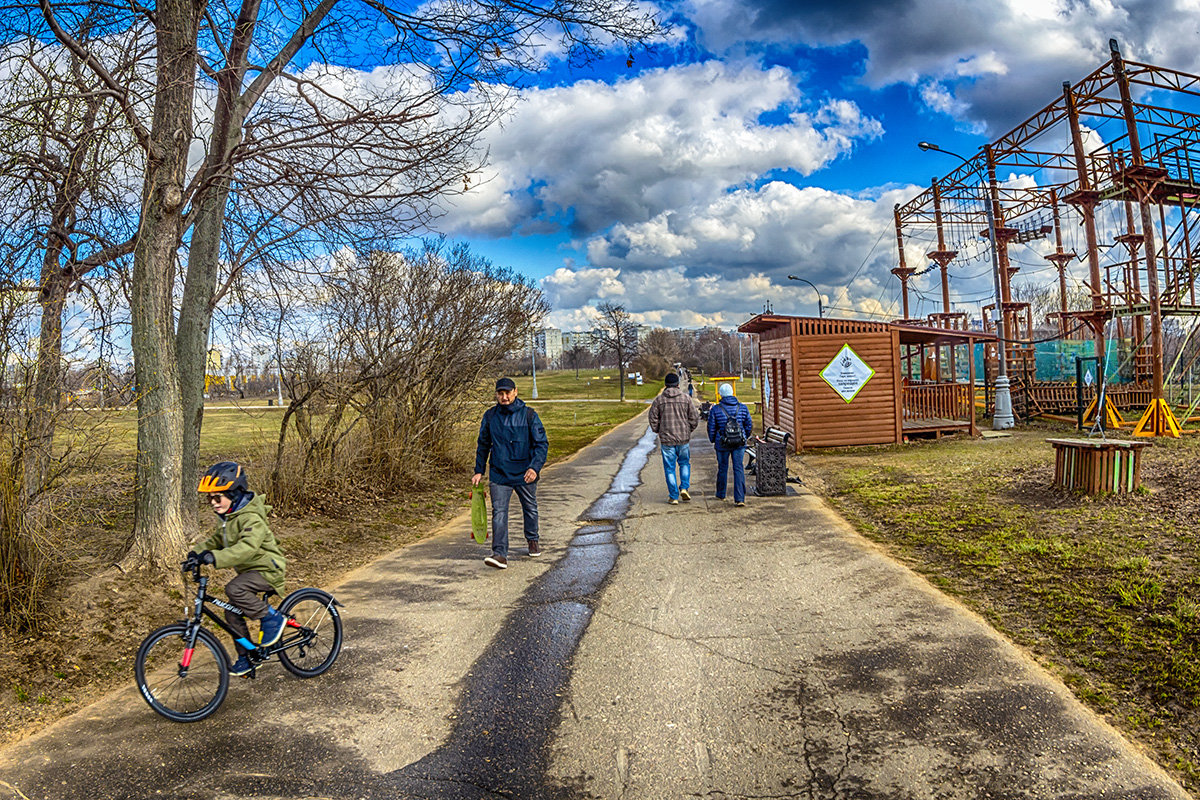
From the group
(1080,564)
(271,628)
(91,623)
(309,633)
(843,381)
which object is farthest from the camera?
(843,381)

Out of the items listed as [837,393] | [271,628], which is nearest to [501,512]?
[271,628]

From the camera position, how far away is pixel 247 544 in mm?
4523

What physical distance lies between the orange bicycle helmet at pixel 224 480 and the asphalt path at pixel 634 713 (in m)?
1.32

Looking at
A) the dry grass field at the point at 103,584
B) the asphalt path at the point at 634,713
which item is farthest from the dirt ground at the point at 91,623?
the asphalt path at the point at 634,713

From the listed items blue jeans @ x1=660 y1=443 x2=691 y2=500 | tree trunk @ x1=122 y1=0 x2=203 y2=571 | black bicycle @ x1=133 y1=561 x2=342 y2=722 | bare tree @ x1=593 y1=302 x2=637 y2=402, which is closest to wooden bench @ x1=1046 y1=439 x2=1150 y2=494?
blue jeans @ x1=660 y1=443 x2=691 y2=500

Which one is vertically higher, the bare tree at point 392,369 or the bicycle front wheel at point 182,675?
the bare tree at point 392,369

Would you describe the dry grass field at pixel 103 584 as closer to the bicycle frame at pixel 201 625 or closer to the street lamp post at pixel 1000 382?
the bicycle frame at pixel 201 625

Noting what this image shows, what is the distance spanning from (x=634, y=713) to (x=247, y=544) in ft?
8.37

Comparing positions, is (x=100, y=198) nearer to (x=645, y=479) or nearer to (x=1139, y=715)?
(x=1139, y=715)

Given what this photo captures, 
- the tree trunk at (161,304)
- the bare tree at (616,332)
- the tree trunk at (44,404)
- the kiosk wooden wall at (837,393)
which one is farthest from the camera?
the bare tree at (616,332)

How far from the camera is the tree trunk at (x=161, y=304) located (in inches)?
243

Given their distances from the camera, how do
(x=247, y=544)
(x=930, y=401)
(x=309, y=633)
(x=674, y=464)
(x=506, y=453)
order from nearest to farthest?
(x=247, y=544) < (x=309, y=633) < (x=506, y=453) < (x=674, y=464) < (x=930, y=401)

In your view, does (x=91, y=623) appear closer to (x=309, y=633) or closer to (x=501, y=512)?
(x=309, y=633)

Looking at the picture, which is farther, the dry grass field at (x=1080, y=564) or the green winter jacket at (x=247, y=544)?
the green winter jacket at (x=247, y=544)
